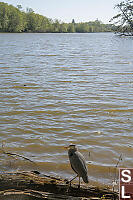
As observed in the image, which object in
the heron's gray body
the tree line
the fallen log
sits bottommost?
the fallen log

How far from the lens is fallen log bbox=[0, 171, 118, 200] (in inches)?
135

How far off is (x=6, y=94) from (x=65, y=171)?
19.5 ft

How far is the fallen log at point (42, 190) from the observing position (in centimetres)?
344

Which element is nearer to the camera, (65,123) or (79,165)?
(79,165)

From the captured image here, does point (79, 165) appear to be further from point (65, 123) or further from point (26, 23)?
point (26, 23)

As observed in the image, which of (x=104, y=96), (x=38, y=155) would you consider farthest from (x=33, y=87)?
(x=38, y=155)

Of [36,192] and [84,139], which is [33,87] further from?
[36,192]

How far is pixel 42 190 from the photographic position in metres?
3.67

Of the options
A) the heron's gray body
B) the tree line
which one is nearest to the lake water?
→ the heron's gray body

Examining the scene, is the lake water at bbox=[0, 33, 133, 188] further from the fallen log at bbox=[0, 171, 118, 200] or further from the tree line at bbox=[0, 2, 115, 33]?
the tree line at bbox=[0, 2, 115, 33]

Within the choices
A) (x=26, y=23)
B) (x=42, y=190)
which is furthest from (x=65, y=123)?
(x=26, y=23)

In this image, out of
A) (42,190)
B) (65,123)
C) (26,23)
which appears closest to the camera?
(42,190)

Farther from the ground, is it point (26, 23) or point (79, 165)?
point (26, 23)

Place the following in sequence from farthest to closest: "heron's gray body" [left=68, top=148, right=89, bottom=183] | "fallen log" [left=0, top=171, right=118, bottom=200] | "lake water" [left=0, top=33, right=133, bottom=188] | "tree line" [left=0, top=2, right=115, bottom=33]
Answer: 1. "tree line" [left=0, top=2, right=115, bottom=33]
2. "lake water" [left=0, top=33, right=133, bottom=188]
3. "heron's gray body" [left=68, top=148, right=89, bottom=183]
4. "fallen log" [left=0, top=171, right=118, bottom=200]
